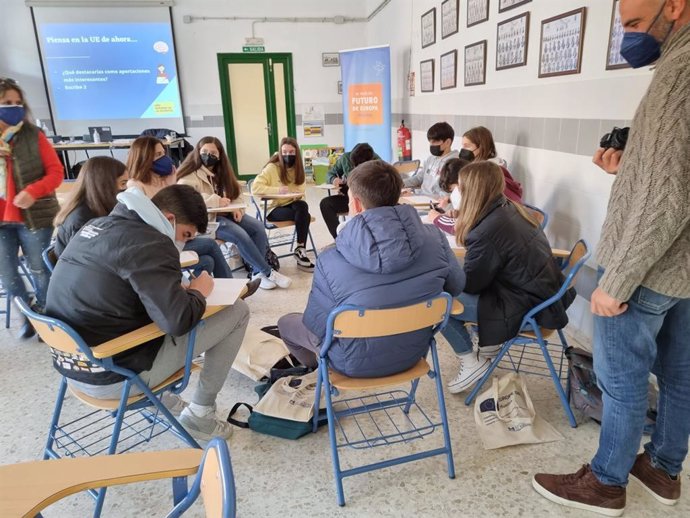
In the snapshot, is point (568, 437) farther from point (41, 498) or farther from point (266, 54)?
point (266, 54)

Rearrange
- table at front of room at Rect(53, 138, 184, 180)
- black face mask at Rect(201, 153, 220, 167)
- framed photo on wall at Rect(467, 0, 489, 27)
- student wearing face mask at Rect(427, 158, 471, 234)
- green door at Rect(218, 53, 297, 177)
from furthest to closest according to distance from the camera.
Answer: green door at Rect(218, 53, 297, 177) < table at front of room at Rect(53, 138, 184, 180) < framed photo on wall at Rect(467, 0, 489, 27) < black face mask at Rect(201, 153, 220, 167) < student wearing face mask at Rect(427, 158, 471, 234)

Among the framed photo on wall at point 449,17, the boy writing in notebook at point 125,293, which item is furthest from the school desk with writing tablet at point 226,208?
the framed photo on wall at point 449,17

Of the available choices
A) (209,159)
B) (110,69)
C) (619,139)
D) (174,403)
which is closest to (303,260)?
(209,159)

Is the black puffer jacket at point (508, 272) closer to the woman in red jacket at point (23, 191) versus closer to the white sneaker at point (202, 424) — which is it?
the white sneaker at point (202, 424)

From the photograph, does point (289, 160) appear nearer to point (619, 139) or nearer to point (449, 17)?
point (449, 17)

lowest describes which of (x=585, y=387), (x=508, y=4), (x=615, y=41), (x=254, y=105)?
(x=585, y=387)

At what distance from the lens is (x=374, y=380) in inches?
66.9

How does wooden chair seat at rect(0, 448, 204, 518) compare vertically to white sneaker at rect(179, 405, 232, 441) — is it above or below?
above

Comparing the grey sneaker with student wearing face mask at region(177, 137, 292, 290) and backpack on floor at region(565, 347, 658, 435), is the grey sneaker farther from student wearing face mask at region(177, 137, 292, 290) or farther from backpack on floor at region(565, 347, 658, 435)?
backpack on floor at region(565, 347, 658, 435)

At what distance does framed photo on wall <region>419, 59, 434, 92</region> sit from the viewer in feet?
18.0

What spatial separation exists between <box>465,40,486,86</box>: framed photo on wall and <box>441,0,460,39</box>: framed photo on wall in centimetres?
45

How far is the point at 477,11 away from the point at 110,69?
6211 millimetres

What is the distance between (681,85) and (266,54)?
829cm

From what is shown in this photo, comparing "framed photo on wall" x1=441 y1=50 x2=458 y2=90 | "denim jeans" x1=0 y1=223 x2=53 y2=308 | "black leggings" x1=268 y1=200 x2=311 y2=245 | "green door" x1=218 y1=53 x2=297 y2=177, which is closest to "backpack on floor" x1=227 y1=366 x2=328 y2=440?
"denim jeans" x1=0 y1=223 x2=53 y2=308
